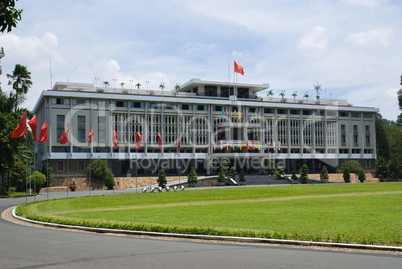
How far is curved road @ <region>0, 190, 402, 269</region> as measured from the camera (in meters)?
11.6

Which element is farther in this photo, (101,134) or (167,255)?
(101,134)

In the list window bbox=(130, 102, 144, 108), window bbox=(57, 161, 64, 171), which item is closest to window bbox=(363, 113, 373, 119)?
window bbox=(130, 102, 144, 108)

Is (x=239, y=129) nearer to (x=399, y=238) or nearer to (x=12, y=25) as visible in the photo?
(x=399, y=238)

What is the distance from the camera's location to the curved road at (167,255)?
1159 cm

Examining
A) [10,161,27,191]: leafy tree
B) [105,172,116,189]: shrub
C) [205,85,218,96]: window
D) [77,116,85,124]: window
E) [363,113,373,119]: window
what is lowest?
[105,172,116,189]: shrub

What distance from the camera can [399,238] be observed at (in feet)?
49.3

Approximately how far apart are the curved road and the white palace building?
57.6 meters

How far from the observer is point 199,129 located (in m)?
88.6

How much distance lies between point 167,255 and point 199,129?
248 ft

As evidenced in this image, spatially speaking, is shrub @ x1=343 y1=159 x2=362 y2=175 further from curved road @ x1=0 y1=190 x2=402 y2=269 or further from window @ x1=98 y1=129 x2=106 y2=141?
curved road @ x1=0 y1=190 x2=402 y2=269

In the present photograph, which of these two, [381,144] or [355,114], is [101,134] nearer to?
[355,114]

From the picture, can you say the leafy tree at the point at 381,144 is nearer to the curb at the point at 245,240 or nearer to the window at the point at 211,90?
the window at the point at 211,90

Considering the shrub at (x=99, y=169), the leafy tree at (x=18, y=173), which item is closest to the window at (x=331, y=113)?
the shrub at (x=99, y=169)

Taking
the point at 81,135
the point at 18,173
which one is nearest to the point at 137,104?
the point at 81,135
